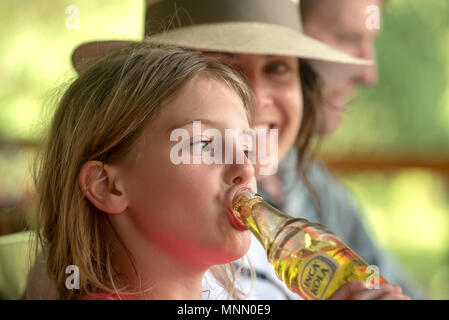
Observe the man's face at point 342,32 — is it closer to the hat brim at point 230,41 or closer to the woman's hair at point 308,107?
the woman's hair at point 308,107

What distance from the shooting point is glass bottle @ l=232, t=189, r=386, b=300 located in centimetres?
45

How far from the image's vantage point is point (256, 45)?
0.77 m

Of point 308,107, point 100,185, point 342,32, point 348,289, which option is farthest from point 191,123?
point 342,32

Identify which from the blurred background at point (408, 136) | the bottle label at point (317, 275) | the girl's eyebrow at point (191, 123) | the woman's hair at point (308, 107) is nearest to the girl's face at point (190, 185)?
the girl's eyebrow at point (191, 123)

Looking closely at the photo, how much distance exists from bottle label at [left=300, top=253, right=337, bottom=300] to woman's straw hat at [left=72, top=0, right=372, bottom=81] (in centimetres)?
38

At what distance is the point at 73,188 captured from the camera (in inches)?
25.4

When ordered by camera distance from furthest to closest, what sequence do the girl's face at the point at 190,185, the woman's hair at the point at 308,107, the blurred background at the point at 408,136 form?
the blurred background at the point at 408,136
the woman's hair at the point at 308,107
the girl's face at the point at 190,185

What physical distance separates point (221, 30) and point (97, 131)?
256mm

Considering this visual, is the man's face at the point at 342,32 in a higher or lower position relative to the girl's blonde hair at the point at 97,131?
higher

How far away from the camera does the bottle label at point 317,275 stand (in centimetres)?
46

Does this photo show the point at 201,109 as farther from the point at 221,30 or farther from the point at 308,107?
the point at 308,107

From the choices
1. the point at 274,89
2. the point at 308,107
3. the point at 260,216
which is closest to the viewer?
the point at 260,216

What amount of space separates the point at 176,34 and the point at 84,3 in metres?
1.06

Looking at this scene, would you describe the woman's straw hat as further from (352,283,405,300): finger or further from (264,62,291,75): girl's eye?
(352,283,405,300): finger
